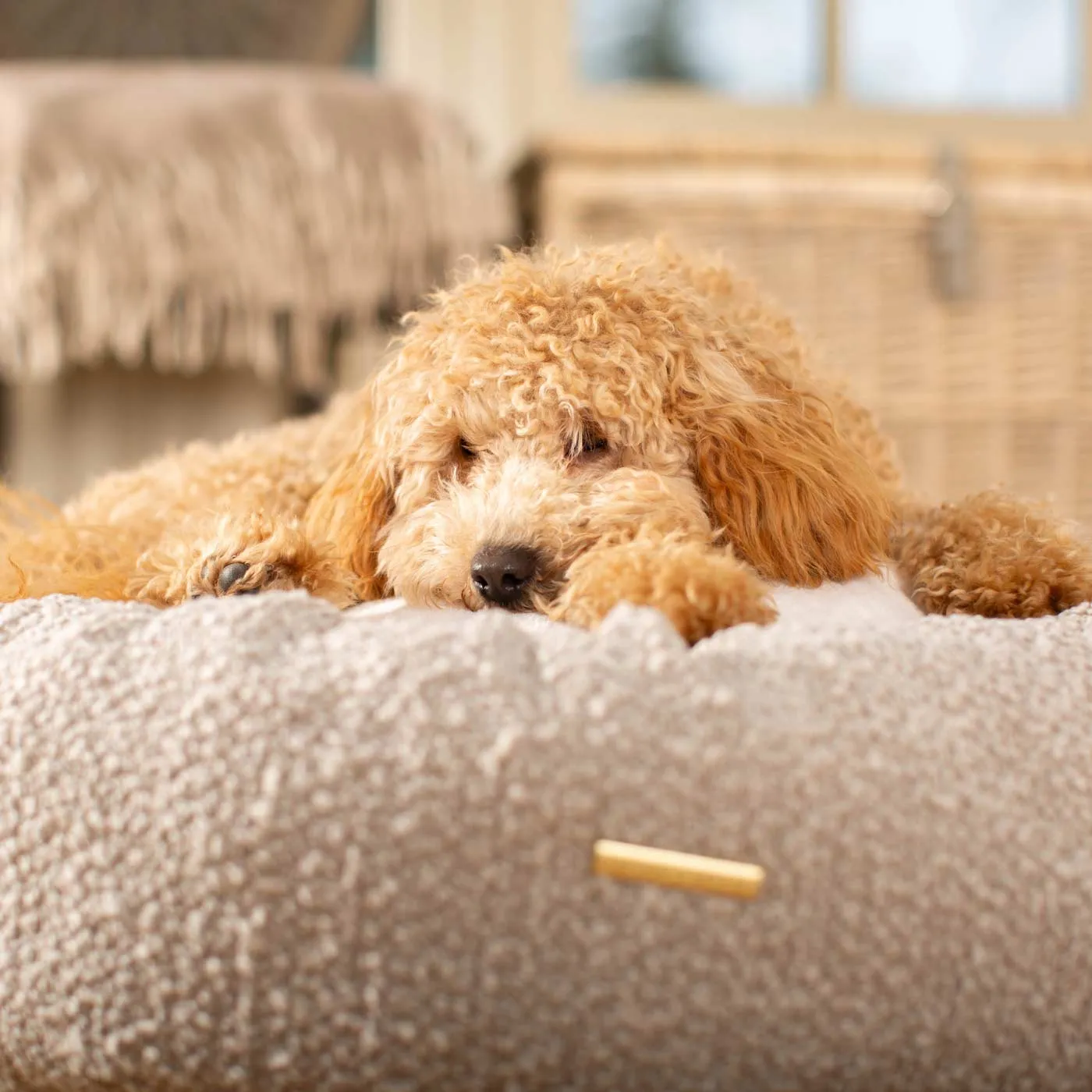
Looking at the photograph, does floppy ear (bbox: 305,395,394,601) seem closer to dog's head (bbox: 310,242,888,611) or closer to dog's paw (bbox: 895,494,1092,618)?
dog's head (bbox: 310,242,888,611)

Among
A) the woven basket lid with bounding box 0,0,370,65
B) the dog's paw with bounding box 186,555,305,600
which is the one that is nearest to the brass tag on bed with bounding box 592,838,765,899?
the dog's paw with bounding box 186,555,305,600

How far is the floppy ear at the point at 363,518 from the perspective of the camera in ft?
4.57

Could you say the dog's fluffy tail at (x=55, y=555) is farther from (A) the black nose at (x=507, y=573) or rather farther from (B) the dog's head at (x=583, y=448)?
(A) the black nose at (x=507, y=573)

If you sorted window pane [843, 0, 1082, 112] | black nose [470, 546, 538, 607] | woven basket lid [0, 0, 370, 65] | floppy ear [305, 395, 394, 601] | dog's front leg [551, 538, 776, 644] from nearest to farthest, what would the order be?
dog's front leg [551, 538, 776, 644] → black nose [470, 546, 538, 607] → floppy ear [305, 395, 394, 601] → woven basket lid [0, 0, 370, 65] → window pane [843, 0, 1082, 112]

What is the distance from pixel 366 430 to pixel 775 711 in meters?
0.73

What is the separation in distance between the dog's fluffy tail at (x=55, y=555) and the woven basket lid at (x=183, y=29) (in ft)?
6.97

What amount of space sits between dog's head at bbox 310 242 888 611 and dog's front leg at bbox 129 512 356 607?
0.08 m

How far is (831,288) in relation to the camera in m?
2.70

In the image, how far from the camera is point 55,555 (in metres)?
1.38

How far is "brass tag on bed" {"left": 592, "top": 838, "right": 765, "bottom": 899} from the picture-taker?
2.56 feet

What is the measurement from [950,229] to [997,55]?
1.24 meters

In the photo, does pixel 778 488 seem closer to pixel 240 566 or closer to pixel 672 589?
pixel 672 589

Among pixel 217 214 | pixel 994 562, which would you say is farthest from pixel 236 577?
pixel 217 214

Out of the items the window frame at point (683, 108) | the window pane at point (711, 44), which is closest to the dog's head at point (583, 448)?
the window frame at point (683, 108)
